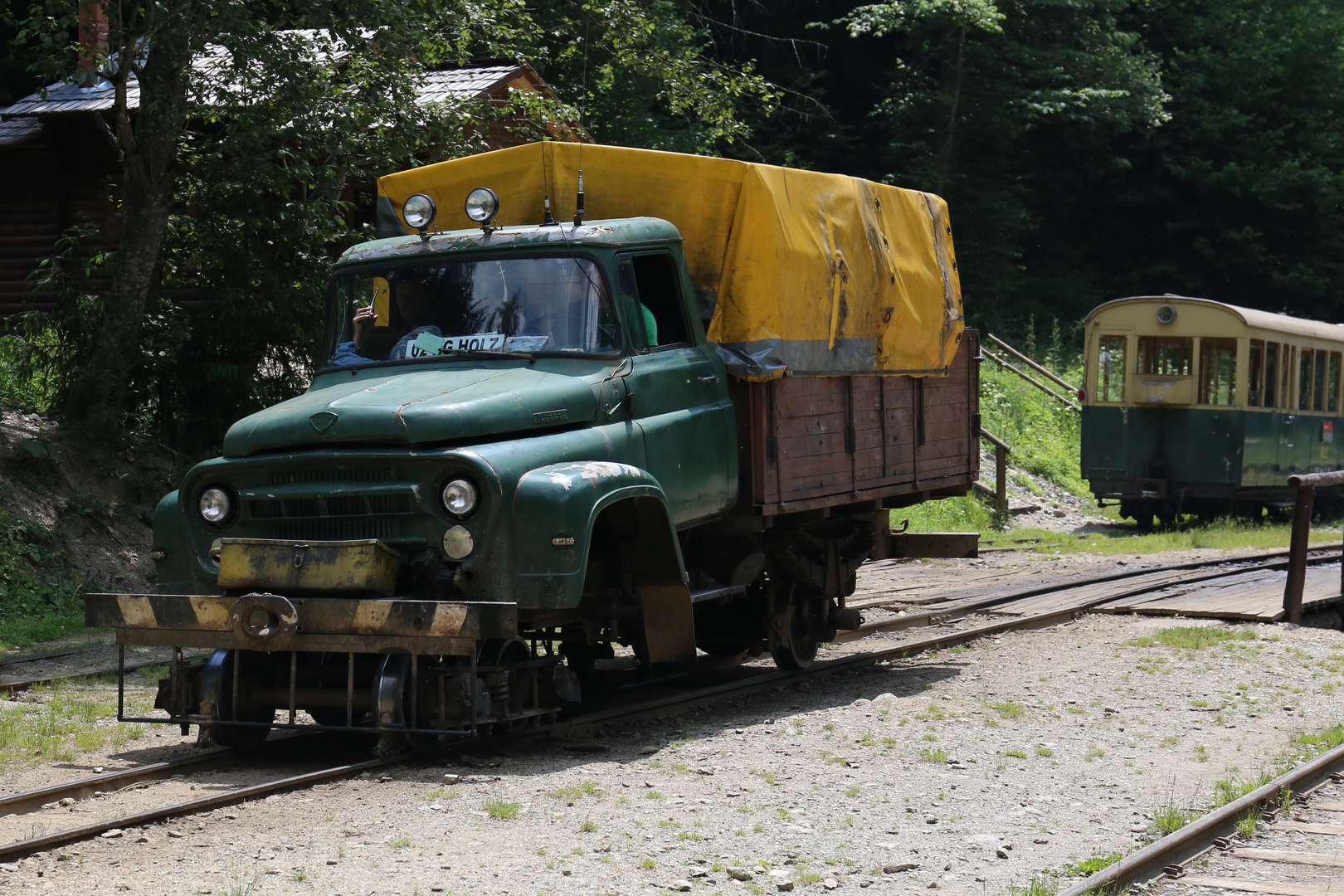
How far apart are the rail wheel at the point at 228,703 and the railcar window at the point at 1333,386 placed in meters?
22.3

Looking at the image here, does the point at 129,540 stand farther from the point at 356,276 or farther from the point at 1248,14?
the point at 1248,14

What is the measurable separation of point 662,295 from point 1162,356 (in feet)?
53.1

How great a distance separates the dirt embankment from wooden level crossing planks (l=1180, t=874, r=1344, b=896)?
1025cm

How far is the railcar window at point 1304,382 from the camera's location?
78.7 feet

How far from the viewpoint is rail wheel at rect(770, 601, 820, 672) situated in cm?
1007

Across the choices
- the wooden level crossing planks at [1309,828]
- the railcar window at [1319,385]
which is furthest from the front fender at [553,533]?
the railcar window at [1319,385]

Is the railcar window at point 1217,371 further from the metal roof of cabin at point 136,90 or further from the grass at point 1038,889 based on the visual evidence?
the grass at point 1038,889

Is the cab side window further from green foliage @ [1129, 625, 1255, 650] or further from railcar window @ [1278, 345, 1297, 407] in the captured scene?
railcar window @ [1278, 345, 1297, 407]

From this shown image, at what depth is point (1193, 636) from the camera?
11539 millimetres

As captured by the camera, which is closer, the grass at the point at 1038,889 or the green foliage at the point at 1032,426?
the grass at the point at 1038,889

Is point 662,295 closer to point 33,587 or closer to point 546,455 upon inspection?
point 546,455

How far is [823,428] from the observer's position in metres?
9.59

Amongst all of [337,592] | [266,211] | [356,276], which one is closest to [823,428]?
[356,276]

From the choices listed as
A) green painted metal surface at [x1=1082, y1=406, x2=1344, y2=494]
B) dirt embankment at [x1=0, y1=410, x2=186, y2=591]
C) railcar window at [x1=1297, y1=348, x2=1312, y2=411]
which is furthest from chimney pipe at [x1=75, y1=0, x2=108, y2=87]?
railcar window at [x1=1297, y1=348, x2=1312, y2=411]
